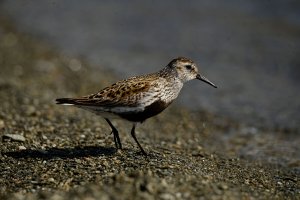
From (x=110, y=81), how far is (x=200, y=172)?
7.53m

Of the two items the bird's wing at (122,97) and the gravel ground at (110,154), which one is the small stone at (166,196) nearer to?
the gravel ground at (110,154)

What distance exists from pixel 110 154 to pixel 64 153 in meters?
0.75

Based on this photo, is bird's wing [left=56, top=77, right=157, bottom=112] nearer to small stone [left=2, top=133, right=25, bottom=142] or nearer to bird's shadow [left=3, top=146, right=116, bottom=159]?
bird's shadow [left=3, top=146, right=116, bottom=159]

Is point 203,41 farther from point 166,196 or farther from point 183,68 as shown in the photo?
point 166,196

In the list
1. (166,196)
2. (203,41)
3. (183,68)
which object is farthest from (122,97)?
(203,41)

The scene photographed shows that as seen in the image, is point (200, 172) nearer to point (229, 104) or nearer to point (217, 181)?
point (217, 181)

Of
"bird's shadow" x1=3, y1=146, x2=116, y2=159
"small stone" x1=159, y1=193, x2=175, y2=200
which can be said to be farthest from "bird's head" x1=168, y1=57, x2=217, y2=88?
"small stone" x1=159, y1=193, x2=175, y2=200

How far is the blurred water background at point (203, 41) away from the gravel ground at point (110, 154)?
1.56 m

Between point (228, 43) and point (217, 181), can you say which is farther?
point (228, 43)

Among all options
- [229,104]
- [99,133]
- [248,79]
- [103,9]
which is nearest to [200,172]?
[99,133]

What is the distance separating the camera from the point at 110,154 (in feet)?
26.3

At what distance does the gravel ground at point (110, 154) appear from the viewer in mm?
6328

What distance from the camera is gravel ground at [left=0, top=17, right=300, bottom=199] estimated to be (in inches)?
249

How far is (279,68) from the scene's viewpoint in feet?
54.7
